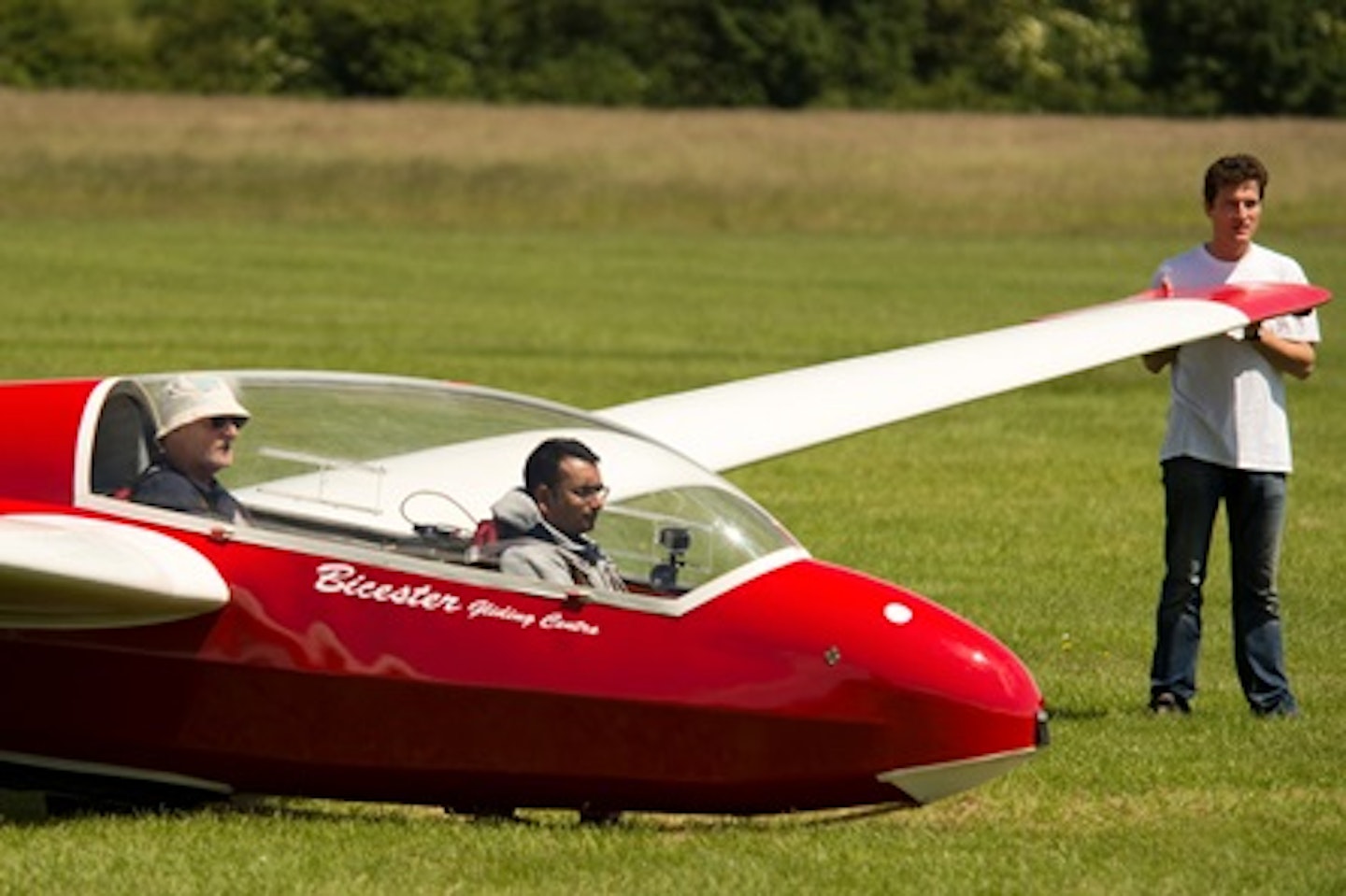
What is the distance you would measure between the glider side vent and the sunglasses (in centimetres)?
21

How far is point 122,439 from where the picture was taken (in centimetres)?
1015

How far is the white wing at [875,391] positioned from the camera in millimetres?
13469

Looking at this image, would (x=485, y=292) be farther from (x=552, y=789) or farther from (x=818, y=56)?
(x=818, y=56)

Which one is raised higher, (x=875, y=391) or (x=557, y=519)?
(x=557, y=519)

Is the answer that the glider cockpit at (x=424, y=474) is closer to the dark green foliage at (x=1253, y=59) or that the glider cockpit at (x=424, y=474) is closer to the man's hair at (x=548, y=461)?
the man's hair at (x=548, y=461)

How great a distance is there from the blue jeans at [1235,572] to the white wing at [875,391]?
0.72 meters

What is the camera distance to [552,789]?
983 centimetres

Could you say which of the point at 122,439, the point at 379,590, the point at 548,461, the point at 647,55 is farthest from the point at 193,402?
the point at 647,55

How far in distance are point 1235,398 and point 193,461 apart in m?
4.40

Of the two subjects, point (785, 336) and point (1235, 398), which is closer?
point (1235, 398)

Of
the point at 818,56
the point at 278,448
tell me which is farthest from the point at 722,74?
the point at 278,448

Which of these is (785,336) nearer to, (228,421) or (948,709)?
(228,421)

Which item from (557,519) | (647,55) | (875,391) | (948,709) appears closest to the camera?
(948,709)

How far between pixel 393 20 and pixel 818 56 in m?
12.2
